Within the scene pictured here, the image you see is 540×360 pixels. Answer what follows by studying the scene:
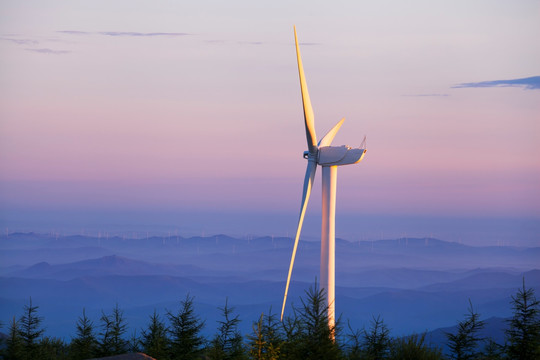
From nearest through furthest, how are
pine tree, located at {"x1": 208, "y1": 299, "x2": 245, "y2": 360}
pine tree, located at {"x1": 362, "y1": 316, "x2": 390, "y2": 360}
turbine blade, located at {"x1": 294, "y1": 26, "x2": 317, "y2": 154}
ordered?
pine tree, located at {"x1": 362, "y1": 316, "x2": 390, "y2": 360} < pine tree, located at {"x1": 208, "y1": 299, "x2": 245, "y2": 360} < turbine blade, located at {"x1": 294, "y1": 26, "x2": 317, "y2": 154}

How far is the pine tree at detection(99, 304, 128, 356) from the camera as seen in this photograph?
210 ft

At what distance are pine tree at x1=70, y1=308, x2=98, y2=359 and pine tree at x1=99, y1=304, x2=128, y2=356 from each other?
0.81m

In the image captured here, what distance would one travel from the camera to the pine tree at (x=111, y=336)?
64.0m

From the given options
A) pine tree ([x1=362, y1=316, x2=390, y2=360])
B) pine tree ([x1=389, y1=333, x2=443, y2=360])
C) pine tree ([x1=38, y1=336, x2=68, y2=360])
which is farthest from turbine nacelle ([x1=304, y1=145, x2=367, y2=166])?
pine tree ([x1=38, y1=336, x2=68, y2=360])

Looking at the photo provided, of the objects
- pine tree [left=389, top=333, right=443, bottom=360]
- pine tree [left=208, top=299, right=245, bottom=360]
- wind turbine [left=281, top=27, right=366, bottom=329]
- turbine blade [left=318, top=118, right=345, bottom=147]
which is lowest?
pine tree [left=389, top=333, right=443, bottom=360]

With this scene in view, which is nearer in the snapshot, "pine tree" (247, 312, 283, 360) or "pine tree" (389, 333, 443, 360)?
"pine tree" (247, 312, 283, 360)

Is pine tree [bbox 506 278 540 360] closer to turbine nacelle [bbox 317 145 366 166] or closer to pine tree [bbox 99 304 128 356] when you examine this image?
turbine nacelle [bbox 317 145 366 166]

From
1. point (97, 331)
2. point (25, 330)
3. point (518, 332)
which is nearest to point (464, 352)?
point (518, 332)

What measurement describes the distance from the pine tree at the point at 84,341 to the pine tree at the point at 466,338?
3025cm

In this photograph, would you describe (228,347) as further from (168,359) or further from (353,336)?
(353,336)

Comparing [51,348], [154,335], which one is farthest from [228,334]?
[51,348]

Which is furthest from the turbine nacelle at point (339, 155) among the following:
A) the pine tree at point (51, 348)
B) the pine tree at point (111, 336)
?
the pine tree at point (51, 348)

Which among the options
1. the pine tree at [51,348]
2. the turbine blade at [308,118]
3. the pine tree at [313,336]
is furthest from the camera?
the pine tree at [51,348]

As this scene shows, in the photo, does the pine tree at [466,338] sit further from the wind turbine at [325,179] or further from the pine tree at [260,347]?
the pine tree at [260,347]
